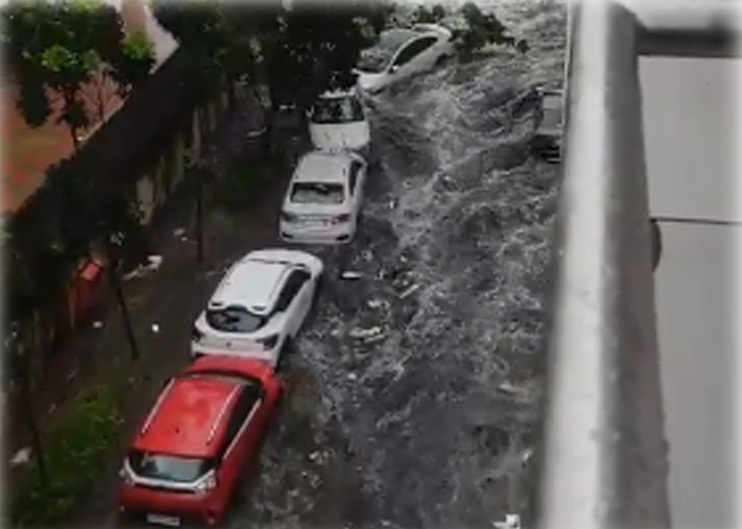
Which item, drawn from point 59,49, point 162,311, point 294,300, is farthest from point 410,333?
point 59,49

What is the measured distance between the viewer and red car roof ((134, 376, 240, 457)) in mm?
5867

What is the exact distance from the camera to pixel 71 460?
6066 millimetres

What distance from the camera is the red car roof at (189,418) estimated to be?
5.87 meters

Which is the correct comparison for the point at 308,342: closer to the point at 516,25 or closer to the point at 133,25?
the point at 133,25

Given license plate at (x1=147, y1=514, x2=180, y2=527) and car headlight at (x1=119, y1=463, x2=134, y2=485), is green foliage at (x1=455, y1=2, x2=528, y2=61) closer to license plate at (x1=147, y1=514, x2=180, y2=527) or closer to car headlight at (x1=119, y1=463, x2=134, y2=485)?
car headlight at (x1=119, y1=463, x2=134, y2=485)

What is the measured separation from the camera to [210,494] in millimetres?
5781

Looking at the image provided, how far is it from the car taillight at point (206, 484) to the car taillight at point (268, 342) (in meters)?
1.22

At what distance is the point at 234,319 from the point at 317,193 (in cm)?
171

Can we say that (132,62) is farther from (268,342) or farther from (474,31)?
(474,31)

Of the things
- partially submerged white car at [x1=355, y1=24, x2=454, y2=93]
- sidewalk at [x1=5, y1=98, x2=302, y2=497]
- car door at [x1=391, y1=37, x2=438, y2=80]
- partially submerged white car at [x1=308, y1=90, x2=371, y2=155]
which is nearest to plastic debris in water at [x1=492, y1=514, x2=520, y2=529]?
sidewalk at [x1=5, y1=98, x2=302, y2=497]

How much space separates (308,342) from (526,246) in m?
1.81

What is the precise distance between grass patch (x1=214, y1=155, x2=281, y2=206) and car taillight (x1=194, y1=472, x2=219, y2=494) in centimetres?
325

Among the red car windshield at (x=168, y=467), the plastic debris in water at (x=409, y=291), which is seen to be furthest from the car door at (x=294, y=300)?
the red car windshield at (x=168, y=467)

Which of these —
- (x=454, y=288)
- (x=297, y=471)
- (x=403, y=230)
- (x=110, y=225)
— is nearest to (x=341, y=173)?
(x=403, y=230)
